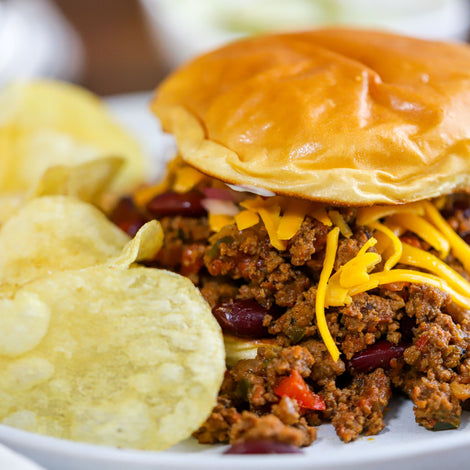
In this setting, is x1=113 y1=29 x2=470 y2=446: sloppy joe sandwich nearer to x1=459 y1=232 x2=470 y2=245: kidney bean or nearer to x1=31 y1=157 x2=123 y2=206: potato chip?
x1=459 y1=232 x2=470 y2=245: kidney bean

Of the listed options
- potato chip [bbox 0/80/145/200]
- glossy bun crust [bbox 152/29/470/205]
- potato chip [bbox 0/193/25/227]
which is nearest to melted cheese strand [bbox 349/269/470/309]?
glossy bun crust [bbox 152/29/470/205]

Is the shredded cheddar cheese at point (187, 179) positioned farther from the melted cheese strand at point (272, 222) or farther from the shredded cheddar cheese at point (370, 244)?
the melted cheese strand at point (272, 222)

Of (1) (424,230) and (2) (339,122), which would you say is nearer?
(2) (339,122)

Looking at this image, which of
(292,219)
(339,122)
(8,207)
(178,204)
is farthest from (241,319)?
(8,207)

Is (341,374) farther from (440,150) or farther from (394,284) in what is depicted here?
(440,150)

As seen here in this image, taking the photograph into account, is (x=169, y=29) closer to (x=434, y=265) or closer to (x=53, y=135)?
(x=53, y=135)
